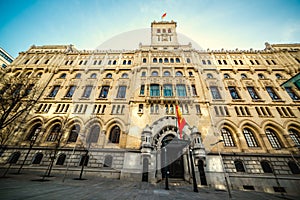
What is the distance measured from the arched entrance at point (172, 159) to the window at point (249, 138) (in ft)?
33.0

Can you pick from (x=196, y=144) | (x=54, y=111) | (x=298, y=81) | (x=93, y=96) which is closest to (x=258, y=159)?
(x=196, y=144)

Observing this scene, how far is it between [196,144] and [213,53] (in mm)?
22013

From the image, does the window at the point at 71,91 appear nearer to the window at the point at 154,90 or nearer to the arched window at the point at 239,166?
the window at the point at 154,90

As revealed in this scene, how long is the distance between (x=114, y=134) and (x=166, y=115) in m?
8.59

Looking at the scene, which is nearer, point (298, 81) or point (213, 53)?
point (298, 81)

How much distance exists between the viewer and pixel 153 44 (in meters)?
28.1

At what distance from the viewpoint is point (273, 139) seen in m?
15.6

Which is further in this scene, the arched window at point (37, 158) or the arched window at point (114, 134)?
the arched window at point (114, 134)

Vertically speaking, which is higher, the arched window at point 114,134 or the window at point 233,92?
the window at point 233,92

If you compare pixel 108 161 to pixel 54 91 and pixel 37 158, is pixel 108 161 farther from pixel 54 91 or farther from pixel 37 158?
pixel 54 91

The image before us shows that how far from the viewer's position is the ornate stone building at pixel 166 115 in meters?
13.8

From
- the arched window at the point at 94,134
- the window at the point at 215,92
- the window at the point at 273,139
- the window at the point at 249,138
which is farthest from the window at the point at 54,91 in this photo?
the window at the point at 273,139

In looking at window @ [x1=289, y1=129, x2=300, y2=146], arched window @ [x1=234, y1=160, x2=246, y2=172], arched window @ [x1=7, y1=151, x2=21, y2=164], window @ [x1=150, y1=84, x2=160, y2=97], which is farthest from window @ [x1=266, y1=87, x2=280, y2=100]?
arched window @ [x1=7, y1=151, x2=21, y2=164]

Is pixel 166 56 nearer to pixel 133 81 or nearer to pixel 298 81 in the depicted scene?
pixel 133 81
